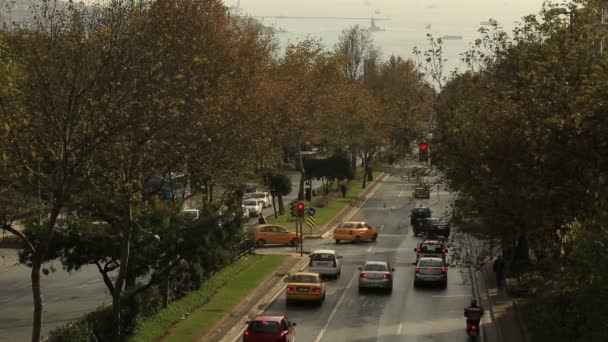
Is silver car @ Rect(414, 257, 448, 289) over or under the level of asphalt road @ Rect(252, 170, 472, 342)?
over

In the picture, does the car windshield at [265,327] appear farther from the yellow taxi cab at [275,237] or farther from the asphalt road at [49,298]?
the yellow taxi cab at [275,237]

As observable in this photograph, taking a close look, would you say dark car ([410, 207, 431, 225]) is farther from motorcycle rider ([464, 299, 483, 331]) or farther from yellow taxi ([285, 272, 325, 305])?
motorcycle rider ([464, 299, 483, 331])

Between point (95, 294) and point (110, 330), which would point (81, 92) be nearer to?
point (110, 330)

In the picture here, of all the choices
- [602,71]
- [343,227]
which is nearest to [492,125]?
[602,71]

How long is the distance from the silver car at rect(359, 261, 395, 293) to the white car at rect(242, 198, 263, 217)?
27.9 m

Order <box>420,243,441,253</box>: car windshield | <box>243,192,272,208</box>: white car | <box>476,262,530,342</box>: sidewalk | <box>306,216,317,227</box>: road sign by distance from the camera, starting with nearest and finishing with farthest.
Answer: <box>476,262,530,342</box>: sidewalk
<box>420,243,441,253</box>: car windshield
<box>306,216,317,227</box>: road sign
<box>243,192,272,208</box>: white car

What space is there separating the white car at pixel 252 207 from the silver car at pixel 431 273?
2732 centimetres

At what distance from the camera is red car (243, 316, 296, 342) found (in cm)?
2732

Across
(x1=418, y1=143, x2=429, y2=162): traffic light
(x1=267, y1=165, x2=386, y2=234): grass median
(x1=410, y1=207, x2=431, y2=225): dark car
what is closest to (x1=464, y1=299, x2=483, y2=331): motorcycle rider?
(x1=418, y1=143, x2=429, y2=162): traffic light

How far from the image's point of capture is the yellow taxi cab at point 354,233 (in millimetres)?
57375

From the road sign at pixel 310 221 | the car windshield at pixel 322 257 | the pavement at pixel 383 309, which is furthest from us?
the road sign at pixel 310 221

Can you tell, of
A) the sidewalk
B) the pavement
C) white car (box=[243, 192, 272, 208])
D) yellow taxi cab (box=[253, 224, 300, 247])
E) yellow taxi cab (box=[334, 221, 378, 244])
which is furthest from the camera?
white car (box=[243, 192, 272, 208])

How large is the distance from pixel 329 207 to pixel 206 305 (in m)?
38.5

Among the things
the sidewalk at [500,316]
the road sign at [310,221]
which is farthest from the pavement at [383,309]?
the road sign at [310,221]
